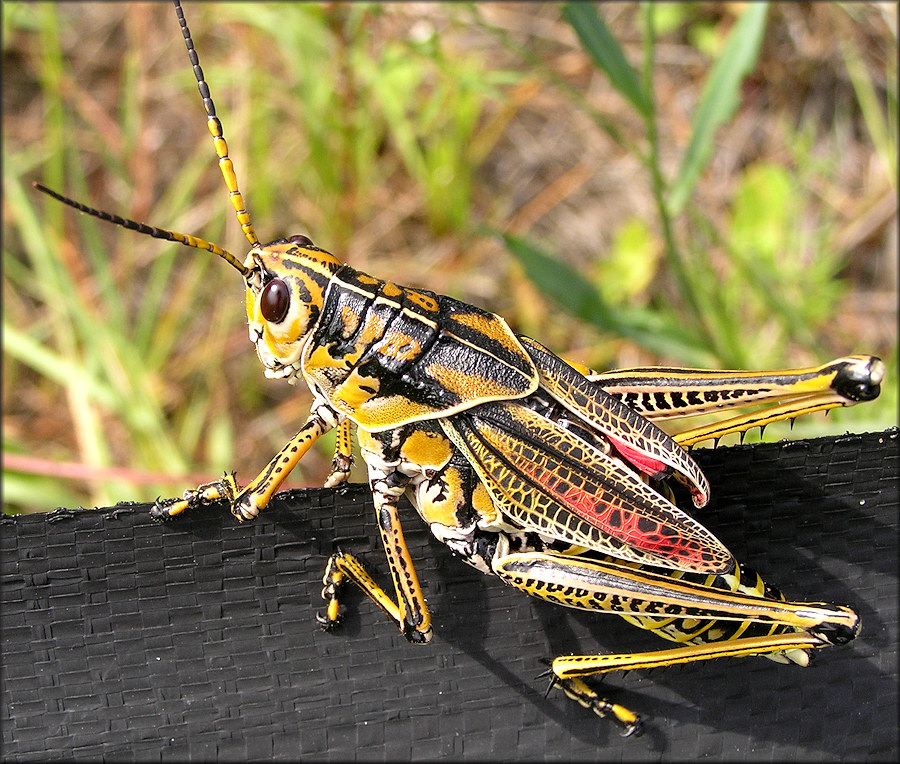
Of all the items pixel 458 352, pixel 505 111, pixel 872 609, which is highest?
pixel 505 111

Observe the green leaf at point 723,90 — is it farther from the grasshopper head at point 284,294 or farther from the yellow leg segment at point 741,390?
the grasshopper head at point 284,294

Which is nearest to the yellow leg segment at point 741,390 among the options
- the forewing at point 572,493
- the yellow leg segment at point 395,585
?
the forewing at point 572,493

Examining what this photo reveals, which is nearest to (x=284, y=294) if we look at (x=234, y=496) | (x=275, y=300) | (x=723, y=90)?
(x=275, y=300)

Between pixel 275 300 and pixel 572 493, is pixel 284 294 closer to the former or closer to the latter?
pixel 275 300

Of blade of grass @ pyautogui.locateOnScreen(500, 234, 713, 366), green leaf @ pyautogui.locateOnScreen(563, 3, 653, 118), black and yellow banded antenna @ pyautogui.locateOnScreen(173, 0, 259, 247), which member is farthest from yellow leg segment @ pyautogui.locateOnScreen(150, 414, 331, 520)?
green leaf @ pyautogui.locateOnScreen(563, 3, 653, 118)

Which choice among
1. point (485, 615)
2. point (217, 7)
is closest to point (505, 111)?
point (217, 7)

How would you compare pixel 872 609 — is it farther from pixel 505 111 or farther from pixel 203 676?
pixel 505 111
